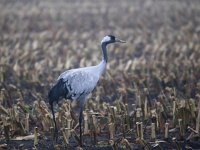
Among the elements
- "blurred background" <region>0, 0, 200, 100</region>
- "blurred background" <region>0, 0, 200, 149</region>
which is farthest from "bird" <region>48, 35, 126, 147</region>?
"blurred background" <region>0, 0, 200, 100</region>

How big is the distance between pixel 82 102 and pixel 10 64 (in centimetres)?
498

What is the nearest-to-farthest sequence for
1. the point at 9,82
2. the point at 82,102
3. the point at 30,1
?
the point at 82,102 → the point at 9,82 → the point at 30,1

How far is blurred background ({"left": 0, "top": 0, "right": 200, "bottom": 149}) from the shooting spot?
33.4 ft

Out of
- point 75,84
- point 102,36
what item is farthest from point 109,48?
point 75,84

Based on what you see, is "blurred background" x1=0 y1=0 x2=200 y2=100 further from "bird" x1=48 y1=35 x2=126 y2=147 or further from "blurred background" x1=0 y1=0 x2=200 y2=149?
"bird" x1=48 y1=35 x2=126 y2=147

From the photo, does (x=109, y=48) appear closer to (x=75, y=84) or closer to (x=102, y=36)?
(x=102, y=36)

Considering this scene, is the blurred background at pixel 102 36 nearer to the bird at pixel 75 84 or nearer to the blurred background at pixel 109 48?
the blurred background at pixel 109 48

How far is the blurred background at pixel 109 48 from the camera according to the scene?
1017cm

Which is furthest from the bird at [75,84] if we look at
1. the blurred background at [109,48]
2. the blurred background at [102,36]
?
the blurred background at [102,36]

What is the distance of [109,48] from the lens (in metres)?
14.8

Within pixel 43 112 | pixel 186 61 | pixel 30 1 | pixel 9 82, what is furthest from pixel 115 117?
pixel 30 1

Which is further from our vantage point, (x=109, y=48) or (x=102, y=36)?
(x=102, y=36)

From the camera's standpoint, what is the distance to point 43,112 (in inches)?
303

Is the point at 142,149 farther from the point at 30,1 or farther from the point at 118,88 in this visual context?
the point at 30,1
